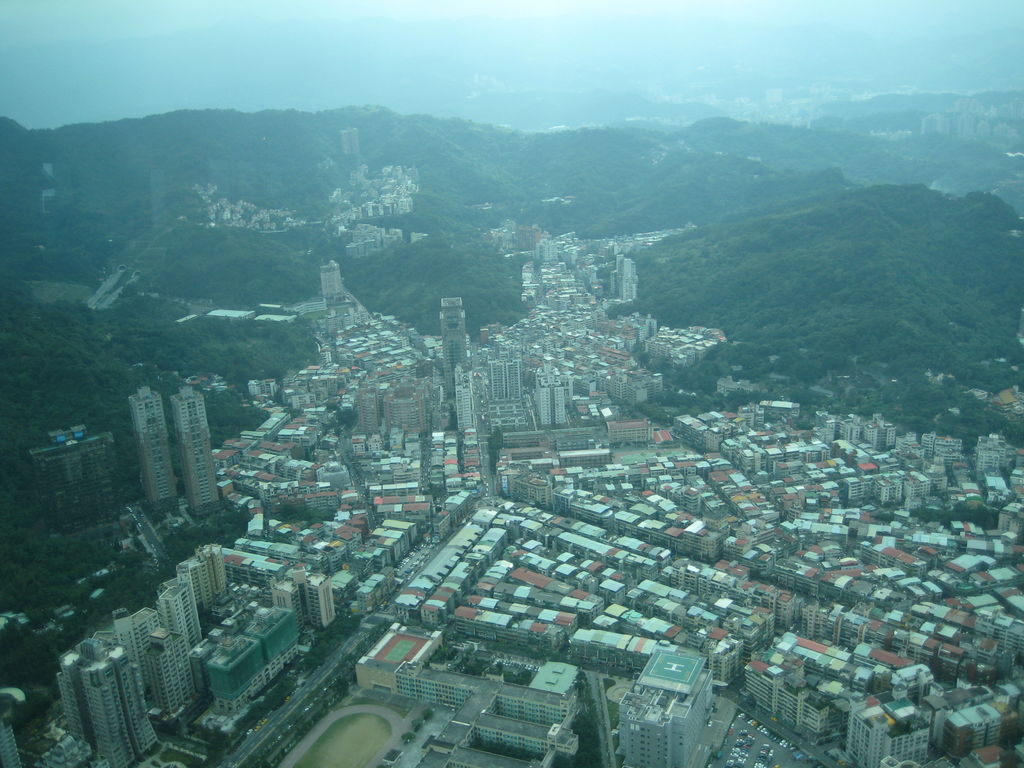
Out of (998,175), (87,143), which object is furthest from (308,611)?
(998,175)

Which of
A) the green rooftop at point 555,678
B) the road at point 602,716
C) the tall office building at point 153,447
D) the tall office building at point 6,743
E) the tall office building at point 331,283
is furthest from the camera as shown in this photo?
the tall office building at point 331,283

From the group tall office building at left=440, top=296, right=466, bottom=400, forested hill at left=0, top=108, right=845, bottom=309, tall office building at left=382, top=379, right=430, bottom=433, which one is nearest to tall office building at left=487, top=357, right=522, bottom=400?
tall office building at left=440, top=296, right=466, bottom=400

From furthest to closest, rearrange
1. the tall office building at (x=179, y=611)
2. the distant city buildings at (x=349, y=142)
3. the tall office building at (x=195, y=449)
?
the distant city buildings at (x=349, y=142)
the tall office building at (x=195, y=449)
the tall office building at (x=179, y=611)

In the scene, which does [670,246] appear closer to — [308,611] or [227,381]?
[227,381]

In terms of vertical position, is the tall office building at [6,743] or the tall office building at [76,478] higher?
the tall office building at [76,478]

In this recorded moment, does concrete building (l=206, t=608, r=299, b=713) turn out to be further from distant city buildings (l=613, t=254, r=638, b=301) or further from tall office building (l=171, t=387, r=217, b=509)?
distant city buildings (l=613, t=254, r=638, b=301)

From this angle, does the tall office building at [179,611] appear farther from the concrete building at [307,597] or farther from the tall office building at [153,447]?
the tall office building at [153,447]

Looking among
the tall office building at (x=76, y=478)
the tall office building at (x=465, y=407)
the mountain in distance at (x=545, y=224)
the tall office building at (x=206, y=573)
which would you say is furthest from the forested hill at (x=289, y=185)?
the tall office building at (x=206, y=573)

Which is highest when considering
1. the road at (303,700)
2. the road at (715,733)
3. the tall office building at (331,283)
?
the tall office building at (331,283)
